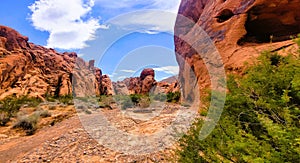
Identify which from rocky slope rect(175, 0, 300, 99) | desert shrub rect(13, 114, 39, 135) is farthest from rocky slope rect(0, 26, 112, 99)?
rocky slope rect(175, 0, 300, 99)

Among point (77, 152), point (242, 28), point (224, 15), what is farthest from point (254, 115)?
point (224, 15)

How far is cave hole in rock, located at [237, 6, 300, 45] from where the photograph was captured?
948 cm

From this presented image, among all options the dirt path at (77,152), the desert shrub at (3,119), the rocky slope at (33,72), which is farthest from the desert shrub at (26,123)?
the rocky slope at (33,72)

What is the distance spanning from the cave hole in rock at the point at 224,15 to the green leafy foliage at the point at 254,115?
293 inches

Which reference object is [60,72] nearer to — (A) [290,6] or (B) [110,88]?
(B) [110,88]

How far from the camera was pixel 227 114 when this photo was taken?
12.5ft

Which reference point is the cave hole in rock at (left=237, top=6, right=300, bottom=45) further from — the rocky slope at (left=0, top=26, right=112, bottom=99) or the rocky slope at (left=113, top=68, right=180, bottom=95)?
the rocky slope at (left=113, top=68, right=180, bottom=95)

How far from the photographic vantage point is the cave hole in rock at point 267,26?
9.48 meters

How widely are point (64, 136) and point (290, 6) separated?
34.3 feet

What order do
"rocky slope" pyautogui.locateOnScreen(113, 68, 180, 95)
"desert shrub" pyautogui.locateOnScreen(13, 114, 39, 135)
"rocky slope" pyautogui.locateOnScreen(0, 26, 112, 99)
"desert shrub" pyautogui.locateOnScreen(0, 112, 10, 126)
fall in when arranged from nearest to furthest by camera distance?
"desert shrub" pyautogui.locateOnScreen(13, 114, 39, 135)
"desert shrub" pyautogui.locateOnScreen(0, 112, 10, 126)
"rocky slope" pyautogui.locateOnScreen(0, 26, 112, 99)
"rocky slope" pyautogui.locateOnScreen(113, 68, 180, 95)

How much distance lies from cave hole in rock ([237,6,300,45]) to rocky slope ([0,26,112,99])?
27966 mm

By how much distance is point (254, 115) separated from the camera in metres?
3.37

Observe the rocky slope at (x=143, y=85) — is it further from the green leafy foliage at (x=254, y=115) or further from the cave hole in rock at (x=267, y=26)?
the green leafy foliage at (x=254, y=115)

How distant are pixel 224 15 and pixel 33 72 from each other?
33060 mm
